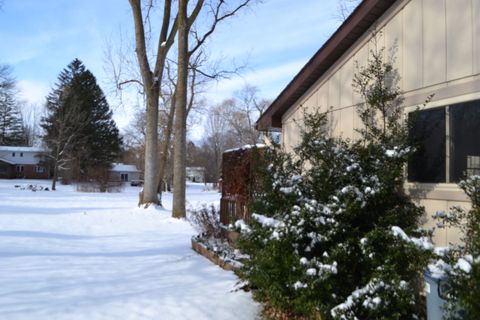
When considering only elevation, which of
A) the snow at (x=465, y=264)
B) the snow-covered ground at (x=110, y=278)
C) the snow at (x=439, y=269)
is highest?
the snow at (x=465, y=264)

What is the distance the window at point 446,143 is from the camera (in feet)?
13.7

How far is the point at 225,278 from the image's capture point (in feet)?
20.4

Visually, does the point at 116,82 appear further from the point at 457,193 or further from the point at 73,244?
the point at 457,193

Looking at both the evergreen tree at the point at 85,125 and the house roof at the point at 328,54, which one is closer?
the house roof at the point at 328,54

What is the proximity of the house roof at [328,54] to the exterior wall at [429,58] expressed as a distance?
0.39 ft

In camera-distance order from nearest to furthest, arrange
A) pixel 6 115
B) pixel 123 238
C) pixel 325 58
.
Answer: pixel 325 58
pixel 123 238
pixel 6 115

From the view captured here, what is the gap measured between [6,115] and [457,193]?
68255 millimetres

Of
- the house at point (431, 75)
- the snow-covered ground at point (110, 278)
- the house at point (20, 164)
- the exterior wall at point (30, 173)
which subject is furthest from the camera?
the exterior wall at point (30, 173)

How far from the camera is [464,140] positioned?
4.30m

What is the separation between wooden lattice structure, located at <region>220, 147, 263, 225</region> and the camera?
25.7 ft

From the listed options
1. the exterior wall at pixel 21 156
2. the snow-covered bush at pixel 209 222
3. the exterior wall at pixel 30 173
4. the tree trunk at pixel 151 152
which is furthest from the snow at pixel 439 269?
the exterior wall at pixel 21 156

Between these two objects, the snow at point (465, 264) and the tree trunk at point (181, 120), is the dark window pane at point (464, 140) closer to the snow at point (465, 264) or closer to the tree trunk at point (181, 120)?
the snow at point (465, 264)

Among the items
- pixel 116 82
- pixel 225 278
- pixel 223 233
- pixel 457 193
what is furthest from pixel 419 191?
pixel 116 82

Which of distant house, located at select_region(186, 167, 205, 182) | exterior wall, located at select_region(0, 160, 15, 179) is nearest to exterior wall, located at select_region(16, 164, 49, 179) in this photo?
exterior wall, located at select_region(0, 160, 15, 179)
